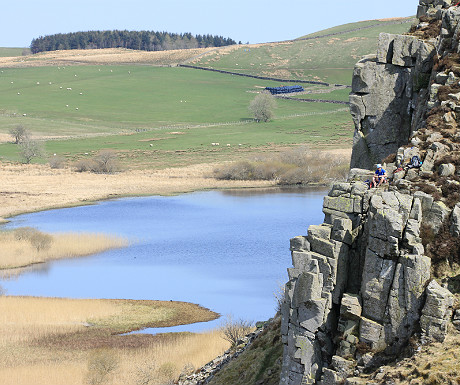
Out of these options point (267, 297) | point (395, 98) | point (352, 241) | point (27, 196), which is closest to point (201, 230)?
point (267, 297)

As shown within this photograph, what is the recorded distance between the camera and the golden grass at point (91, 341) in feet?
137

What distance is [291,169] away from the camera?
11388 centimetres

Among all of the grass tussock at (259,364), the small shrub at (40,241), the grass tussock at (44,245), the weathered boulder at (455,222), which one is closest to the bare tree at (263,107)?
the grass tussock at (44,245)

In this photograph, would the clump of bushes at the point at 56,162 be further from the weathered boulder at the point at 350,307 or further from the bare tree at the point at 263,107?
the weathered boulder at the point at 350,307

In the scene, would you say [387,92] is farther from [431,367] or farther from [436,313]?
[431,367]

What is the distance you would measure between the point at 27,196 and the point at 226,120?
318 ft

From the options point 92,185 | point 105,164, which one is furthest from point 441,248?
point 105,164

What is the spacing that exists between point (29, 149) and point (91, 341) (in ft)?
301

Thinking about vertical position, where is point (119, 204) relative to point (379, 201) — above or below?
below

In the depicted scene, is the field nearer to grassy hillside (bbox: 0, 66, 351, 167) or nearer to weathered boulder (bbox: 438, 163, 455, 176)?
grassy hillside (bbox: 0, 66, 351, 167)

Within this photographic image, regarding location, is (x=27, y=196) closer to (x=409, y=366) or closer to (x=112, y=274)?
(x=112, y=274)

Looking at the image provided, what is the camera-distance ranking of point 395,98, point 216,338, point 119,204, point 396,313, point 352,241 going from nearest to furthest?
1. point 396,313
2. point 352,241
3. point 395,98
4. point 216,338
5. point 119,204

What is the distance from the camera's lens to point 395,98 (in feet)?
100

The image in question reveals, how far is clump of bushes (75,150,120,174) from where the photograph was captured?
416ft
